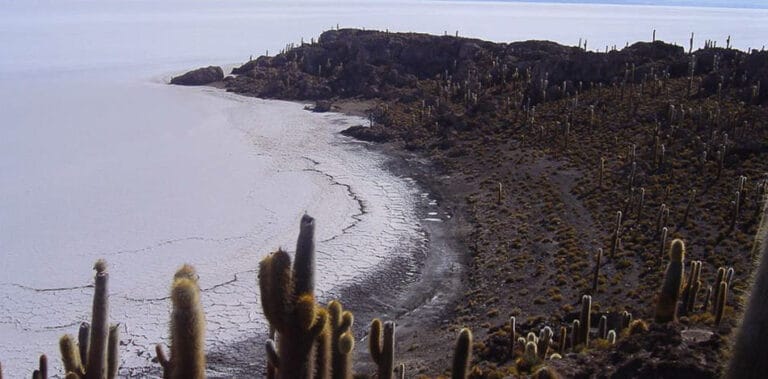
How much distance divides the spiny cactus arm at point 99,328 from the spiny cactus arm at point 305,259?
2163 millimetres

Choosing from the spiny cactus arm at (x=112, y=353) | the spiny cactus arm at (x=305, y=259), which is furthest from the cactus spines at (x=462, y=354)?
the spiny cactus arm at (x=112, y=353)

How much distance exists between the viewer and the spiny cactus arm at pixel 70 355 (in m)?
7.91

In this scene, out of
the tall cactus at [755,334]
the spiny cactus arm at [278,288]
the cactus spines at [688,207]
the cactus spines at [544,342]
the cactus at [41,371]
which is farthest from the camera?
the cactus spines at [688,207]

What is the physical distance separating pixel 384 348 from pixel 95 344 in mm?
3353

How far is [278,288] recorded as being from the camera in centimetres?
651

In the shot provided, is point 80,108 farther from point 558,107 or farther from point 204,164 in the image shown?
point 558,107

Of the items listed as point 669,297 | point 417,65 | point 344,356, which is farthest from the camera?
point 417,65

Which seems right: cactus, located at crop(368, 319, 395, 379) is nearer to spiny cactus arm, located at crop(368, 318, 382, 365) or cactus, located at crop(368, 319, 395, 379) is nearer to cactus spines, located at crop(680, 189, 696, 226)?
spiny cactus arm, located at crop(368, 318, 382, 365)

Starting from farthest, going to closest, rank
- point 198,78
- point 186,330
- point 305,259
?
1. point 198,78
2. point 305,259
3. point 186,330

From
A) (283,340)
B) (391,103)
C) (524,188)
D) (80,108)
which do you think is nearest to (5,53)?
(80,108)

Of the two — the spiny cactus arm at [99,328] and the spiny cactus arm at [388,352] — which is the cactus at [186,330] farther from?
the spiny cactus arm at [388,352]

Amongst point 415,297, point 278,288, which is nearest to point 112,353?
point 278,288

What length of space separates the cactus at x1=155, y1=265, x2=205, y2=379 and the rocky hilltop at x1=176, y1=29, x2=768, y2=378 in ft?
13.7

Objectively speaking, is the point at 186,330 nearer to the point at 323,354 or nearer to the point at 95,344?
the point at 323,354
